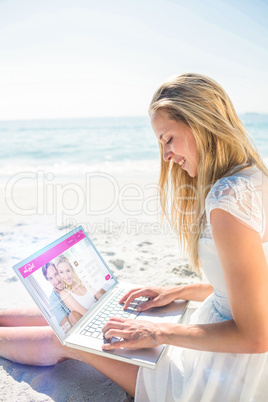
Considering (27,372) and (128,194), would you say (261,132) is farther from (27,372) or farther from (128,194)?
(27,372)

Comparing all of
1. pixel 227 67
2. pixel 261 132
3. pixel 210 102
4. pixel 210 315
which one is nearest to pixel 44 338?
pixel 210 315

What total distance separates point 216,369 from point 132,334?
1.10ft

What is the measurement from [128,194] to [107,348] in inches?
174

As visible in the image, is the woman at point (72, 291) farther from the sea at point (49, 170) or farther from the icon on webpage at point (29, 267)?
the sea at point (49, 170)

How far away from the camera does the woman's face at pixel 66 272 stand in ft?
4.76

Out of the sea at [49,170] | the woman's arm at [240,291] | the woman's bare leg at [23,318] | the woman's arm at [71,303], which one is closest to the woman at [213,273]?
the woman's arm at [240,291]

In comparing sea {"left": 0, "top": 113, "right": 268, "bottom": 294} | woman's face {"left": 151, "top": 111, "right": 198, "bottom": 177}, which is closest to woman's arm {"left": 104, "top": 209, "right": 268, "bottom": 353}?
woman's face {"left": 151, "top": 111, "right": 198, "bottom": 177}

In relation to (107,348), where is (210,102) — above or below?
above

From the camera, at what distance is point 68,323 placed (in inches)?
53.6

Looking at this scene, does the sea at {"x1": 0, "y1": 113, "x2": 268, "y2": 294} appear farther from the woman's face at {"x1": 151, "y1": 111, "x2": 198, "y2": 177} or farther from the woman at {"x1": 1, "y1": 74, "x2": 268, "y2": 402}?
the woman's face at {"x1": 151, "y1": 111, "x2": 198, "y2": 177}

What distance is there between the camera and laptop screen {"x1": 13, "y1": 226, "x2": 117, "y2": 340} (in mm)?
1303

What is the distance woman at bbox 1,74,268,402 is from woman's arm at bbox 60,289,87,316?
176 mm

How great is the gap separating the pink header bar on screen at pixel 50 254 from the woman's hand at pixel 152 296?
0.36 m

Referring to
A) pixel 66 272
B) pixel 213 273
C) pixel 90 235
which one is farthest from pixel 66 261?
pixel 90 235
